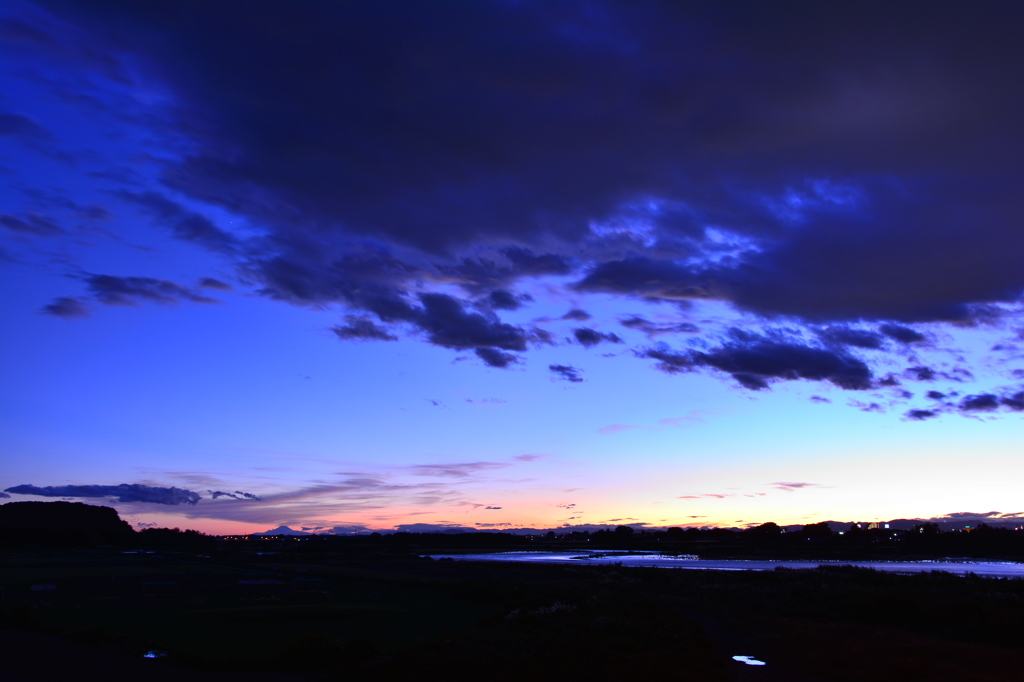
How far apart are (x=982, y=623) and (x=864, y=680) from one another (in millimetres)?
14185

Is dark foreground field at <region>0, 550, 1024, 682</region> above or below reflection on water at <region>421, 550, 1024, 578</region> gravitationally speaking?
above

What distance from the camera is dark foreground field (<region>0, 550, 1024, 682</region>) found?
18.9 m

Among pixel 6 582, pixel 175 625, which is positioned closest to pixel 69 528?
pixel 6 582

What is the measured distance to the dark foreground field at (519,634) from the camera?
18.9 meters

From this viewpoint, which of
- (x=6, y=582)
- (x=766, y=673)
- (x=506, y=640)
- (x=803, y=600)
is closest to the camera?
(x=766, y=673)

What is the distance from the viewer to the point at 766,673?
18906mm

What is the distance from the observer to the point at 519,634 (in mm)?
25047

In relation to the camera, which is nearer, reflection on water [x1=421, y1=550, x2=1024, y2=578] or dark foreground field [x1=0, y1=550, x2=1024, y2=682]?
dark foreground field [x1=0, y1=550, x2=1024, y2=682]

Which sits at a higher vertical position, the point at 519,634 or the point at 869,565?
the point at 519,634

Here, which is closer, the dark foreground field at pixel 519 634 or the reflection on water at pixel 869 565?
the dark foreground field at pixel 519 634

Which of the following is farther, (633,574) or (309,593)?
(633,574)

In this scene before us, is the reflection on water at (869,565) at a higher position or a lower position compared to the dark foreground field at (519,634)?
lower

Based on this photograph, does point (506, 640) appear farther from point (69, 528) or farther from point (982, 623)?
point (69, 528)

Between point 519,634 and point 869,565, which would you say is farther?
point 869,565
